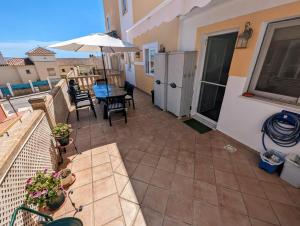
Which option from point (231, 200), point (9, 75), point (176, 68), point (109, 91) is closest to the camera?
point (231, 200)

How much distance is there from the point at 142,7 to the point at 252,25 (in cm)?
476

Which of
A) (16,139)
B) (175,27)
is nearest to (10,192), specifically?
(16,139)

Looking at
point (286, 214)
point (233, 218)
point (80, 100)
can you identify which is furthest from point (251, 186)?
point (80, 100)

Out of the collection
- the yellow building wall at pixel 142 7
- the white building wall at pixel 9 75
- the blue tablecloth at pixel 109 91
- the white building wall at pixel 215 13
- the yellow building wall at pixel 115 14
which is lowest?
the white building wall at pixel 9 75

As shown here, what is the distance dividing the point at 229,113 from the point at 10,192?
141 inches

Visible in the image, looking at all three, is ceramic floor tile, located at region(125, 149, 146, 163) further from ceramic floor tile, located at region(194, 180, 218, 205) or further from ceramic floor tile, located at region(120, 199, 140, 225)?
ceramic floor tile, located at region(194, 180, 218, 205)

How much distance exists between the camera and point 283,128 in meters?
2.06

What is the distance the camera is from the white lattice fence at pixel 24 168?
1.10 meters

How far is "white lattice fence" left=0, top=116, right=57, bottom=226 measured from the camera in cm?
110

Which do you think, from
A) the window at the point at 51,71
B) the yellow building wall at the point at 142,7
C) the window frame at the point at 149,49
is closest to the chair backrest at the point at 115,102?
the window frame at the point at 149,49

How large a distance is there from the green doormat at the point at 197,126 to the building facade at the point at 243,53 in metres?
0.21

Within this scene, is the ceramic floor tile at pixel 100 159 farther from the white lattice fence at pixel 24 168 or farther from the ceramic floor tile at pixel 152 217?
the ceramic floor tile at pixel 152 217

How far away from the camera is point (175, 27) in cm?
395

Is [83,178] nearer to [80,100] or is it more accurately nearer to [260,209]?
[260,209]
